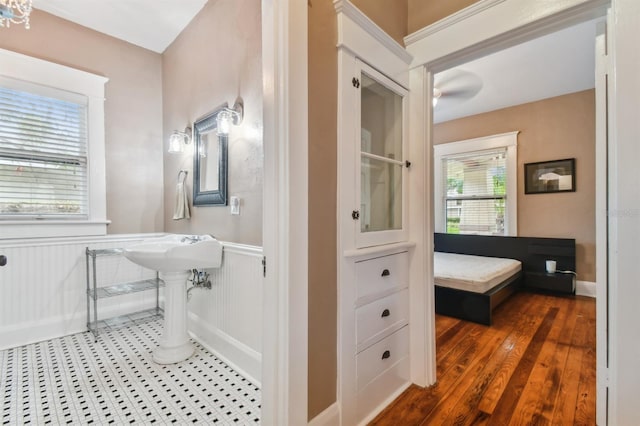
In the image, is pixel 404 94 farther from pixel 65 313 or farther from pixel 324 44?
pixel 65 313

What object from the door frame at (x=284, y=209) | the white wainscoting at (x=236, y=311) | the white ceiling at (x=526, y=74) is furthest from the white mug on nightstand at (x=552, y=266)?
the door frame at (x=284, y=209)

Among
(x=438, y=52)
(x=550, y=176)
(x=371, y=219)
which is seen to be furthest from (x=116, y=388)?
(x=550, y=176)

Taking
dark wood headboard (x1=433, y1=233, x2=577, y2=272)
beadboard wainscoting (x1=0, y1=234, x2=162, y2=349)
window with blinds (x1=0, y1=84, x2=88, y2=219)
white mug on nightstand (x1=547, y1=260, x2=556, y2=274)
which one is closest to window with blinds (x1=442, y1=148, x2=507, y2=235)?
dark wood headboard (x1=433, y1=233, x2=577, y2=272)

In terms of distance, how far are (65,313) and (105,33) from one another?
262 cm

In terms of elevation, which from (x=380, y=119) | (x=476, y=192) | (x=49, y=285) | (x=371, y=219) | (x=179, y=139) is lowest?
(x=49, y=285)

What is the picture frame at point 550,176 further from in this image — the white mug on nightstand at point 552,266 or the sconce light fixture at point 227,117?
the sconce light fixture at point 227,117

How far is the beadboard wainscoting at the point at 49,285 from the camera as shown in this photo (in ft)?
7.57

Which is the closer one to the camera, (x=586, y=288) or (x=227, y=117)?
(x=227, y=117)

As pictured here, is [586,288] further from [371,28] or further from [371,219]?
[371,28]

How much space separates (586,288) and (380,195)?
152 inches

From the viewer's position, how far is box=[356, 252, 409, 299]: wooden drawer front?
A: 1.50 m

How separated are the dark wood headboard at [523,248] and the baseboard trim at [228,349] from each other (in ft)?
9.92

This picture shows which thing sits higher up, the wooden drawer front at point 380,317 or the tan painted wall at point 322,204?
the tan painted wall at point 322,204

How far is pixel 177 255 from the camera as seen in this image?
6.30ft
